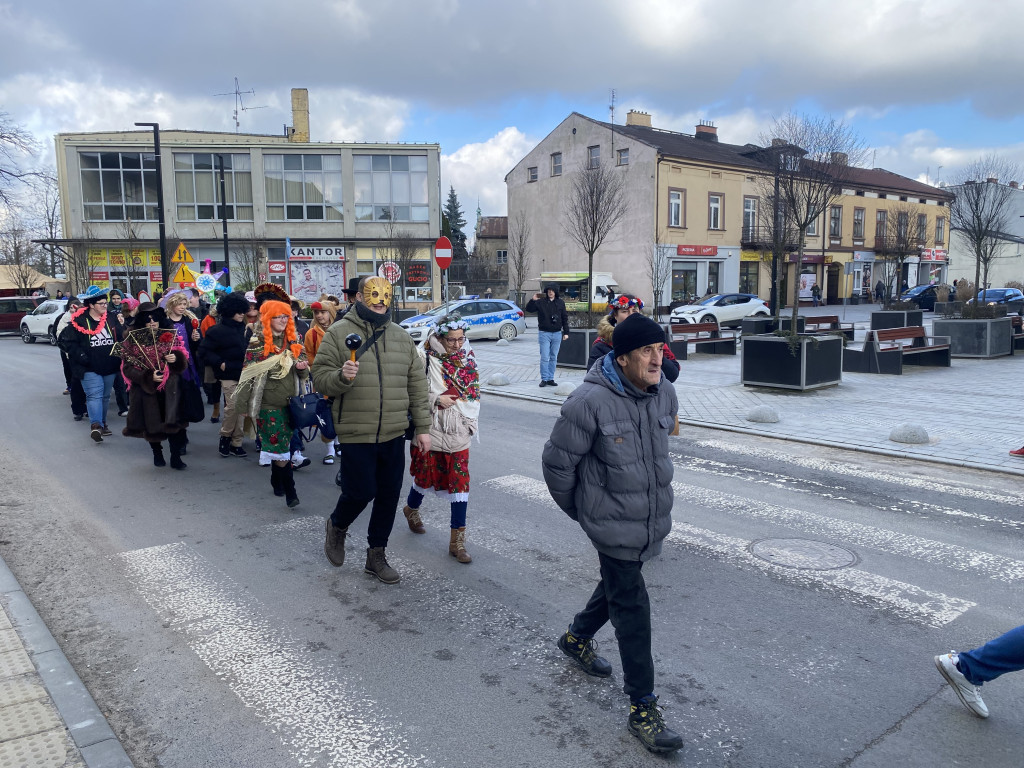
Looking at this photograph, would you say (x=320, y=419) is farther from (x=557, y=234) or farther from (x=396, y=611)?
(x=557, y=234)

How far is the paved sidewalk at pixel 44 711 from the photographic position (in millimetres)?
3184

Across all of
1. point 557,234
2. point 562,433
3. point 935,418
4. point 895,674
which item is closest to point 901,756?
point 895,674

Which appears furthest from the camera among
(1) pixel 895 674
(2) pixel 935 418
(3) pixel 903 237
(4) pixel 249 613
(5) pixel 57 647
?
(3) pixel 903 237

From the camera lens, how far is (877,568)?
525 centimetres

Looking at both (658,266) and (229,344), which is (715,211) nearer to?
(658,266)

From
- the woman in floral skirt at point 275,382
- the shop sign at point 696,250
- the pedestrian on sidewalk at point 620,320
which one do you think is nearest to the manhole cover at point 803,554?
the pedestrian on sidewalk at point 620,320

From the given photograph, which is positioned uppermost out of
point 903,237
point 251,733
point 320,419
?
point 903,237

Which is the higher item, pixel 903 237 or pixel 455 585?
pixel 903 237

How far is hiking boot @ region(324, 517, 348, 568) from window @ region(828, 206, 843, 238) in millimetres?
48372

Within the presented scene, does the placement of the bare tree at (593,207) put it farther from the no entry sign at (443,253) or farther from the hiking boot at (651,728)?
the hiking boot at (651,728)

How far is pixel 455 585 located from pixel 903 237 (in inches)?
1745

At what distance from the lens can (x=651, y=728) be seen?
127 inches

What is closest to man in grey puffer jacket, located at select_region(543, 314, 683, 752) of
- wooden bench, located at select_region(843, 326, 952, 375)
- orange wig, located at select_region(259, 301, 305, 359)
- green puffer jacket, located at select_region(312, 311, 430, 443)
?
green puffer jacket, located at select_region(312, 311, 430, 443)

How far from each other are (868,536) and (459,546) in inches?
123
